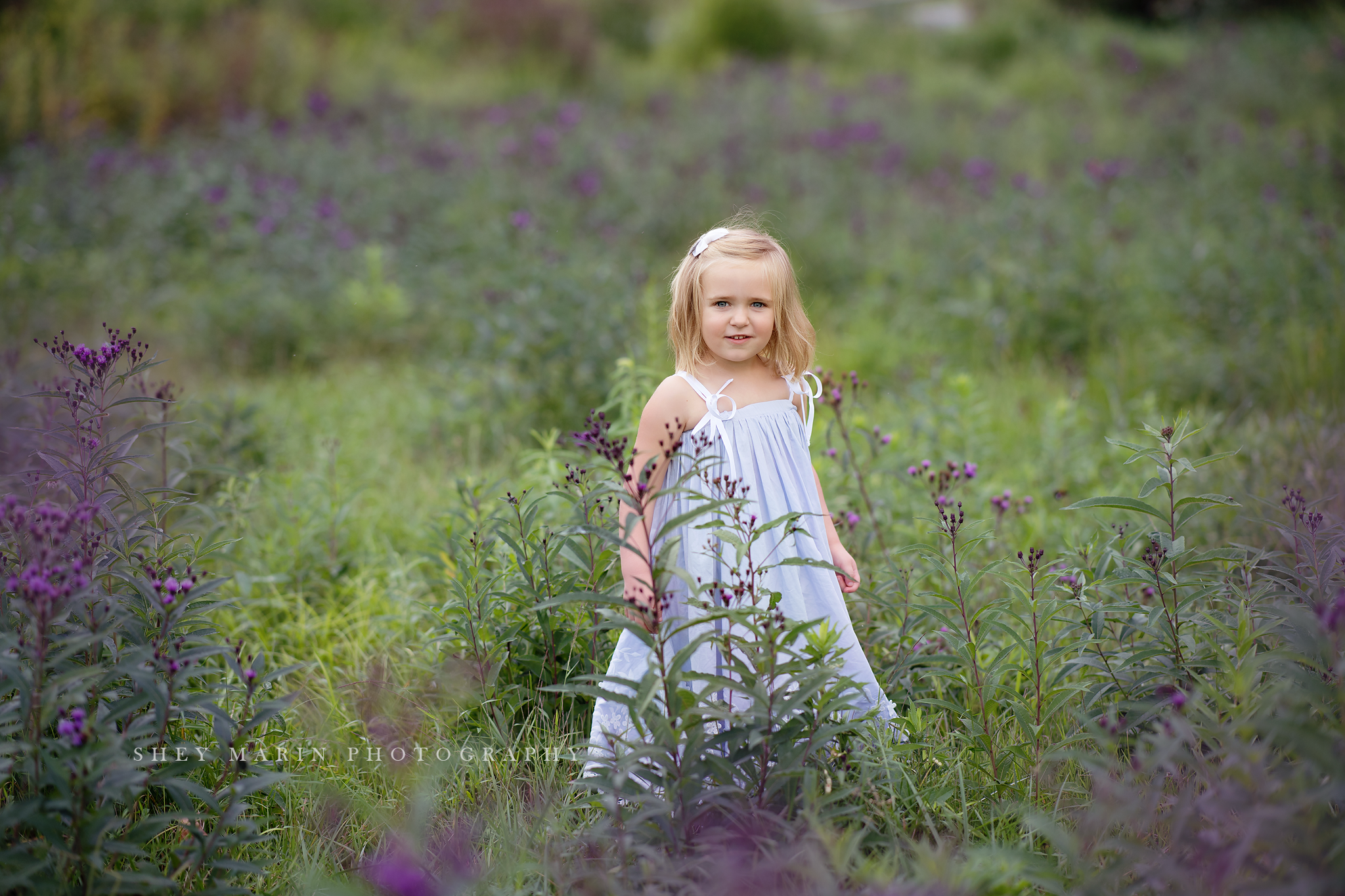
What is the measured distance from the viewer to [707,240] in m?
2.38

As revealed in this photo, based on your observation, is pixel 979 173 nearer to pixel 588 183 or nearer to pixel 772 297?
pixel 588 183

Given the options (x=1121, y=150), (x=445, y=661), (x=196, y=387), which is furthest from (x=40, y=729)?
(x=1121, y=150)

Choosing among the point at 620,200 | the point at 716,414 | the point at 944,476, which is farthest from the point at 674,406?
the point at 620,200

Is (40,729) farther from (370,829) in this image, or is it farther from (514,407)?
(514,407)

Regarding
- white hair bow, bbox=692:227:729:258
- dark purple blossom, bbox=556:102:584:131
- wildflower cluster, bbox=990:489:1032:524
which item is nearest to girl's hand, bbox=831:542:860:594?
wildflower cluster, bbox=990:489:1032:524

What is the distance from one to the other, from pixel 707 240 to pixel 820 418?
1564 mm

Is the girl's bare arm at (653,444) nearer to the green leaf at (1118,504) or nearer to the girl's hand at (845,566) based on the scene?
the girl's hand at (845,566)

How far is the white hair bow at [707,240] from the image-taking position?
7.76 ft

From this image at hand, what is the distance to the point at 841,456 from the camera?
11.1ft

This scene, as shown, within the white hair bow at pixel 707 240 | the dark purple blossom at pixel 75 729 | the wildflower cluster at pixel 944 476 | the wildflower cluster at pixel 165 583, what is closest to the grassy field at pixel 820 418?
the wildflower cluster at pixel 944 476

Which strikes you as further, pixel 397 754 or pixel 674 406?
pixel 397 754

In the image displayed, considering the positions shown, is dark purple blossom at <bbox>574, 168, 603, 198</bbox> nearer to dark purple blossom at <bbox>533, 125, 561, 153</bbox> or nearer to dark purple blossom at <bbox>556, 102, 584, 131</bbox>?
dark purple blossom at <bbox>533, 125, 561, 153</bbox>

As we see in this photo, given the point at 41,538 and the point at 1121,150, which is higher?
the point at 1121,150

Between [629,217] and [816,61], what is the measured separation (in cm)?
1062
